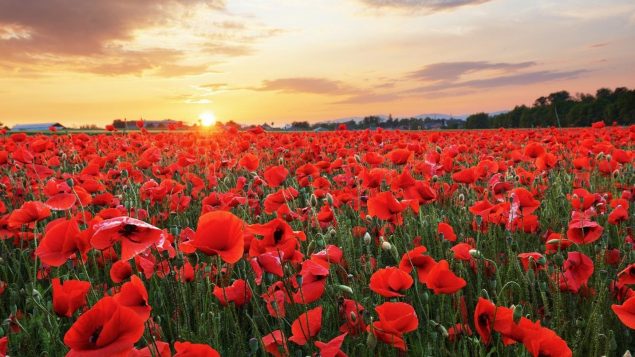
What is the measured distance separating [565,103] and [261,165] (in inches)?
1762

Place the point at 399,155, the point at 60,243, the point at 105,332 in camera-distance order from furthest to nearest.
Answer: the point at 399,155 < the point at 60,243 < the point at 105,332

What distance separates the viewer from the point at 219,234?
1.54 m

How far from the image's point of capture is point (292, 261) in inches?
78.7

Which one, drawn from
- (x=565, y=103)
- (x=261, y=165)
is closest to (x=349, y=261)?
(x=261, y=165)

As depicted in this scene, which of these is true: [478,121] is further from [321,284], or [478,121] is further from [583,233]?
[321,284]

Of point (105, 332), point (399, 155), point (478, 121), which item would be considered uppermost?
point (478, 121)

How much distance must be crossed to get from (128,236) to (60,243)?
0.40 m

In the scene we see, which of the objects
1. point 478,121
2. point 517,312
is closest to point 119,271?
point 517,312

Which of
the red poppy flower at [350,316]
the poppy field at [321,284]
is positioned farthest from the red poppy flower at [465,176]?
the red poppy flower at [350,316]

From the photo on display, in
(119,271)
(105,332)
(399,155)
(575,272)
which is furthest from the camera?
Result: (399,155)

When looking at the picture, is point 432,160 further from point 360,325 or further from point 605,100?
point 605,100

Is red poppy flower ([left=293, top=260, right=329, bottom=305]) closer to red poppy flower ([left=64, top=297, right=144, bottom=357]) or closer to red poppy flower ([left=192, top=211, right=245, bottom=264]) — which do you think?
red poppy flower ([left=192, top=211, right=245, bottom=264])

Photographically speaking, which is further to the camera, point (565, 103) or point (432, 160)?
point (565, 103)

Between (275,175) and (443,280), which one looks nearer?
(443,280)
